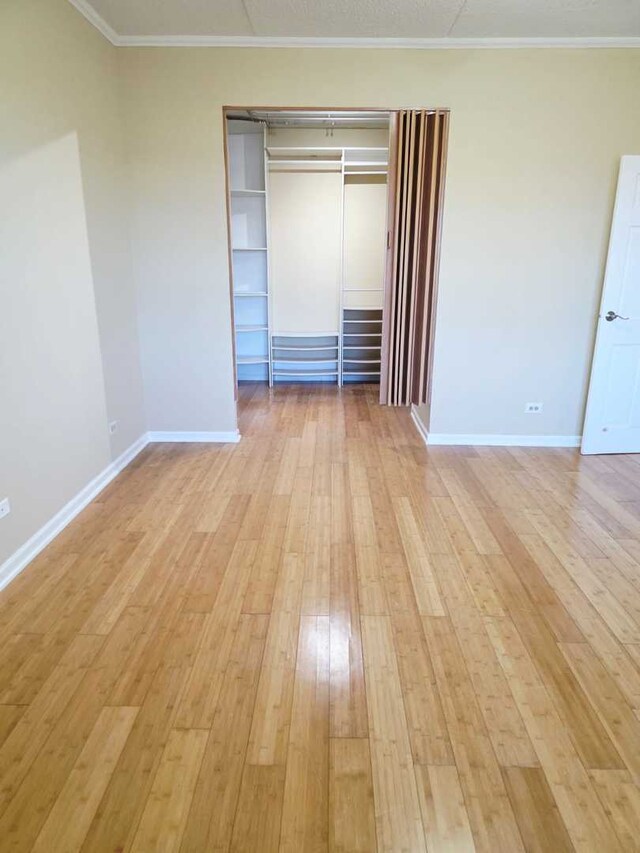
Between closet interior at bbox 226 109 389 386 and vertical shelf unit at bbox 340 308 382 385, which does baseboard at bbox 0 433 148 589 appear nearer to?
closet interior at bbox 226 109 389 386

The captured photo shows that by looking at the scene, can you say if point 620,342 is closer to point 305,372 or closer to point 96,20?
point 305,372

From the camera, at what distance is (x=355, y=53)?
11.5ft

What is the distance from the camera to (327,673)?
1.88m

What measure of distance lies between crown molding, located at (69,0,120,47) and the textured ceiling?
0.03 metres

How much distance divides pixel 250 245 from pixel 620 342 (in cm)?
384

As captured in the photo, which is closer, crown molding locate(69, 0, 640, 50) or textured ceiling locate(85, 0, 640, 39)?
textured ceiling locate(85, 0, 640, 39)

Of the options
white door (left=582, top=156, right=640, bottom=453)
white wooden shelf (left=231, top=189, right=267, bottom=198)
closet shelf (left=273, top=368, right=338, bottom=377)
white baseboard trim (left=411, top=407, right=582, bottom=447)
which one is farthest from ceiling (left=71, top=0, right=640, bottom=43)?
closet shelf (left=273, top=368, right=338, bottom=377)

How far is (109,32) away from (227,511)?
10.4ft

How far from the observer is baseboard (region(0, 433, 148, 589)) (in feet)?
8.00

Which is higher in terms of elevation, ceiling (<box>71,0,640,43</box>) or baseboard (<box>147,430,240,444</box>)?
ceiling (<box>71,0,640,43</box>)

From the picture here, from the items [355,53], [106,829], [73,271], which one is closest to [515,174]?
[355,53]

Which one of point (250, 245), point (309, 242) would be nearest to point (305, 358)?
point (309, 242)

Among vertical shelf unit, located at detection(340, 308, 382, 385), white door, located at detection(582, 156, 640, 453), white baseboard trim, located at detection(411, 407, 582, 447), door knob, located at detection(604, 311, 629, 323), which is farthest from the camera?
vertical shelf unit, located at detection(340, 308, 382, 385)

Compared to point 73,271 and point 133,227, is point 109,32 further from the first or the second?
point 73,271
